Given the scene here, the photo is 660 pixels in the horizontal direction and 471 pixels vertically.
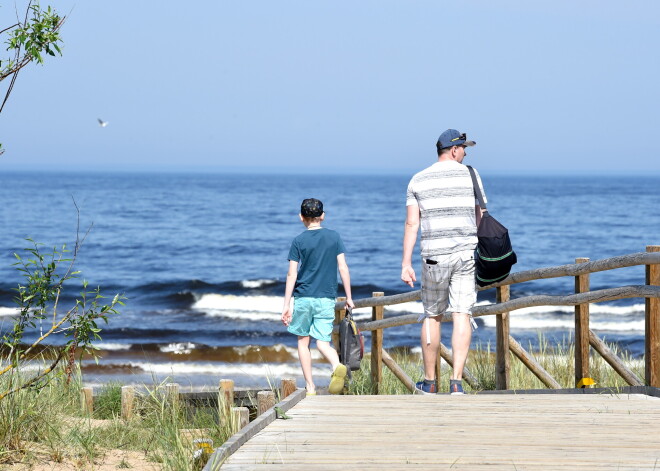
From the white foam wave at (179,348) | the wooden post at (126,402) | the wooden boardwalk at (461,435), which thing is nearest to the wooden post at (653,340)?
the wooden boardwalk at (461,435)

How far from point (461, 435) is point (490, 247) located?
2.06 meters

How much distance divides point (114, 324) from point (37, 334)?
101 inches

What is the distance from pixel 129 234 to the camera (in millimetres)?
46031

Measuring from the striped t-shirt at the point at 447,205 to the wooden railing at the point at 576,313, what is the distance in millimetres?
997

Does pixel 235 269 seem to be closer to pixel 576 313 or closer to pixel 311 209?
pixel 576 313

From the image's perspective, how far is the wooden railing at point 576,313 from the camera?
23.4ft

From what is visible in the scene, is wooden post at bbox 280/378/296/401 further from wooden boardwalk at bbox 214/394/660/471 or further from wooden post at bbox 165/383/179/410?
wooden post at bbox 165/383/179/410

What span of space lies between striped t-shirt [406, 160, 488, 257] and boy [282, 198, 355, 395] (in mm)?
804

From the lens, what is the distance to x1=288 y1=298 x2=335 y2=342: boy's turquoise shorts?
740 centimetres

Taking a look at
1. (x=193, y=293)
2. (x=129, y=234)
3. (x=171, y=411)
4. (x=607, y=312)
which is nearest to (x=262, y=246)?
(x=129, y=234)

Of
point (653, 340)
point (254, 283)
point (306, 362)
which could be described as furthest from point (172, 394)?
point (254, 283)

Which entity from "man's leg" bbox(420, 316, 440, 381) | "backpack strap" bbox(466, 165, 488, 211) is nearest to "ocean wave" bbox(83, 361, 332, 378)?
"man's leg" bbox(420, 316, 440, 381)

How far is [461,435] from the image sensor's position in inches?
206

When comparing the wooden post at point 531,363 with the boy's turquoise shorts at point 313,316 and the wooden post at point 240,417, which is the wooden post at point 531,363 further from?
the wooden post at point 240,417
